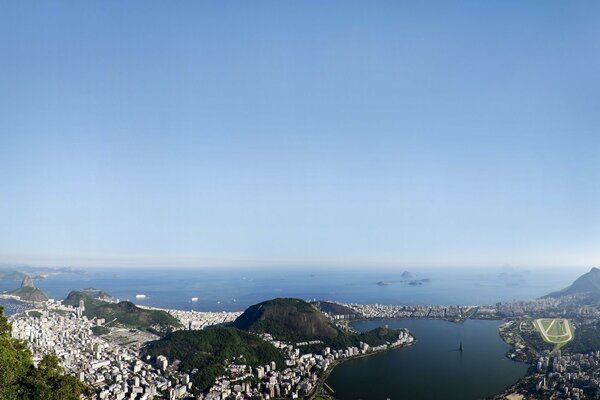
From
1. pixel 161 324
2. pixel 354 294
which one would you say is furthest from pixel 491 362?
pixel 354 294

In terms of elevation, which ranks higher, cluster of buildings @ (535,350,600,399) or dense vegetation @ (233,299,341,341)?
dense vegetation @ (233,299,341,341)

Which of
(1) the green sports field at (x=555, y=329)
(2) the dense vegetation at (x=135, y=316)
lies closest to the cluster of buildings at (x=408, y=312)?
(1) the green sports field at (x=555, y=329)

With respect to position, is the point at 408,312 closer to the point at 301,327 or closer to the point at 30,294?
the point at 301,327

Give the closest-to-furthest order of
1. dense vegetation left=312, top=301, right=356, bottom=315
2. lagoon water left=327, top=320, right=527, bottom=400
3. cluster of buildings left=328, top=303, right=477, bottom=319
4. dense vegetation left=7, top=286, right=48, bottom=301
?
1. lagoon water left=327, top=320, right=527, bottom=400
2. dense vegetation left=312, top=301, right=356, bottom=315
3. cluster of buildings left=328, top=303, right=477, bottom=319
4. dense vegetation left=7, top=286, right=48, bottom=301

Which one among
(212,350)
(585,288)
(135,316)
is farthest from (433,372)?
(585,288)

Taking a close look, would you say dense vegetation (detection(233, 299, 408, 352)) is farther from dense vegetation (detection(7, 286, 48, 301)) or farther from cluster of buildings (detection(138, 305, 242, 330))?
dense vegetation (detection(7, 286, 48, 301))

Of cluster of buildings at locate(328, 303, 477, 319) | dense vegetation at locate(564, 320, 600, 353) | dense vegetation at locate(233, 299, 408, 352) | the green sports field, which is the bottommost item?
cluster of buildings at locate(328, 303, 477, 319)

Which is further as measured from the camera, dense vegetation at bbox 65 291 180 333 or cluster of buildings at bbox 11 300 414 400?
dense vegetation at bbox 65 291 180 333

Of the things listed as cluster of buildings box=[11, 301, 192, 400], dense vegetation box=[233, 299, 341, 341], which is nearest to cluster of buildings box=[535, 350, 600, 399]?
dense vegetation box=[233, 299, 341, 341]
